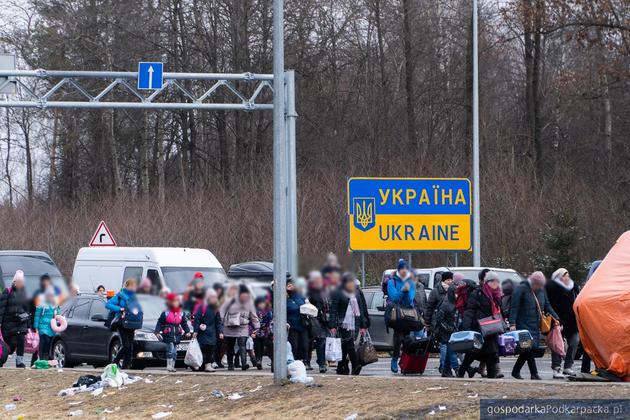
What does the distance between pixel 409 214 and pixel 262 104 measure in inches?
234

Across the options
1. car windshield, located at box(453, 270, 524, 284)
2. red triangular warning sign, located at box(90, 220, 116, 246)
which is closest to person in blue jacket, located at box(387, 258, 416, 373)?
car windshield, located at box(453, 270, 524, 284)

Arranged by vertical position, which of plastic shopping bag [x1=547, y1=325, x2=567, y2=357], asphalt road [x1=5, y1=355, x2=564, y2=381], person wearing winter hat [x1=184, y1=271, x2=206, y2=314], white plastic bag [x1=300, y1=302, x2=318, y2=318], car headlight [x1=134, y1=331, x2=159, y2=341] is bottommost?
asphalt road [x1=5, y1=355, x2=564, y2=381]

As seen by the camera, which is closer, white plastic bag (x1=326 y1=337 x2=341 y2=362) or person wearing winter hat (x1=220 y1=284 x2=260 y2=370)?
white plastic bag (x1=326 y1=337 x2=341 y2=362)

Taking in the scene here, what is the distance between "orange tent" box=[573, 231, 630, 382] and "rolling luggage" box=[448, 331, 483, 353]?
1407mm

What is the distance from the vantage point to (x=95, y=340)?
24.3 m

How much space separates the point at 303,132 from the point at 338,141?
156 cm

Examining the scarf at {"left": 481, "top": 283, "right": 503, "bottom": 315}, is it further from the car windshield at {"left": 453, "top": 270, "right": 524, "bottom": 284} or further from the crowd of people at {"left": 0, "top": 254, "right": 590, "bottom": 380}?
the car windshield at {"left": 453, "top": 270, "right": 524, "bottom": 284}

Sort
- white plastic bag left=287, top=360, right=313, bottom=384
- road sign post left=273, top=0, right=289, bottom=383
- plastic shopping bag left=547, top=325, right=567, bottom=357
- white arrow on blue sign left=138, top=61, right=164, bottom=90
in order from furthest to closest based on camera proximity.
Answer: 1. white arrow on blue sign left=138, top=61, right=164, bottom=90
2. plastic shopping bag left=547, top=325, right=567, bottom=357
3. white plastic bag left=287, top=360, right=313, bottom=384
4. road sign post left=273, top=0, right=289, bottom=383

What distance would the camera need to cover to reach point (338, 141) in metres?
52.6

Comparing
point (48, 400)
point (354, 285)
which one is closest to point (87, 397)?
point (48, 400)

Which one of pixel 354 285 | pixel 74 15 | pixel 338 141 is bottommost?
pixel 354 285

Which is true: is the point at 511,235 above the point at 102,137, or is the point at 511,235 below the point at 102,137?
below

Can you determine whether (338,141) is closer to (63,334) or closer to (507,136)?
(507,136)

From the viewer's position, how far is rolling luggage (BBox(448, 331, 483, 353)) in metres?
18.4
